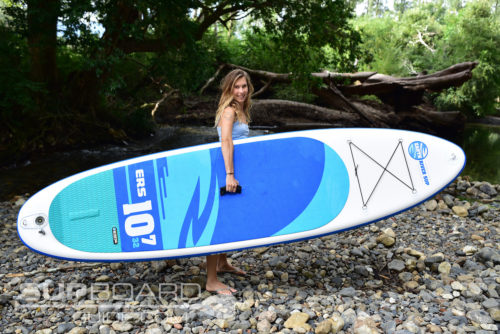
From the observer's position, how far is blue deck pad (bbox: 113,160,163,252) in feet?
8.23

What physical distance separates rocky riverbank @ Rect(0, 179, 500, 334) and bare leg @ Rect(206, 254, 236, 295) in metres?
0.06

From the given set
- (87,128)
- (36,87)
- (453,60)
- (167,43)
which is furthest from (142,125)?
(453,60)

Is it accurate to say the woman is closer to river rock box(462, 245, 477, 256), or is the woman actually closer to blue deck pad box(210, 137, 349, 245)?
blue deck pad box(210, 137, 349, 245)

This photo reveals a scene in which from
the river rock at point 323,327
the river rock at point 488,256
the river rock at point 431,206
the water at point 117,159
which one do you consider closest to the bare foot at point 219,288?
the river rock at point 323,327

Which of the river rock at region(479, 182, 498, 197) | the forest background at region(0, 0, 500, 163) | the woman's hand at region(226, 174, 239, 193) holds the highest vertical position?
the forest background at region(0, 0, 500, 163)

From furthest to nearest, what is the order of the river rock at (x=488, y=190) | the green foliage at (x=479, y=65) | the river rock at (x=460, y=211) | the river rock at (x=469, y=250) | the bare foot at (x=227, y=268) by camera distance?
the green foliage at (x=479, y=65) < the river rock at (x=488, y=190) < the river rock at (x=460, y=211) < the river rock at (x=469, y=250) < the bare foot at (x=227, y=268)

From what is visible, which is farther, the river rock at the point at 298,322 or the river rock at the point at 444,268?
the river rock at the point at 444,268

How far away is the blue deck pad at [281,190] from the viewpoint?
8.38ft

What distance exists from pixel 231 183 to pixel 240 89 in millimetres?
610

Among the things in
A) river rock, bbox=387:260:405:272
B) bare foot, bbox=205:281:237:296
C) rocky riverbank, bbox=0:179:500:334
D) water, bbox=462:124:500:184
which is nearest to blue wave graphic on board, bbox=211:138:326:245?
bare foot, bbox=205:281:237:296

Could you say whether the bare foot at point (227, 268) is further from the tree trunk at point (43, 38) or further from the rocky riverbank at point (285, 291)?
the tree trunk at point (43, 38)

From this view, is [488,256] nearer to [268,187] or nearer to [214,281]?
[268,187]

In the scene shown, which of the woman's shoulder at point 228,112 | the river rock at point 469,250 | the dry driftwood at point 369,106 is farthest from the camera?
the dry driftwood at point 369,106

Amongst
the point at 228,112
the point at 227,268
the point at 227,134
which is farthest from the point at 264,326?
the point at 228,112
